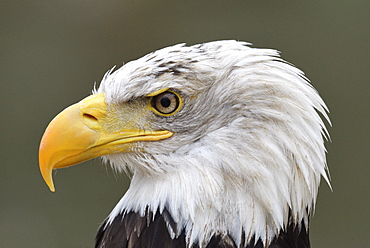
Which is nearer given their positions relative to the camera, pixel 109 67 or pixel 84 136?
pixel 84 136

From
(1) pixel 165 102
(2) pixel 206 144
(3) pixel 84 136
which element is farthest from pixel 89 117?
(2) pixel 206 144

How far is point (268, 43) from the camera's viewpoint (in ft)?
17.6

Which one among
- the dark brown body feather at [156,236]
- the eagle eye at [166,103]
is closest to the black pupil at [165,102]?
the eagle eye at [166,103]

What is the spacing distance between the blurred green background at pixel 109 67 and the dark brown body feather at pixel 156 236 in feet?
9.90

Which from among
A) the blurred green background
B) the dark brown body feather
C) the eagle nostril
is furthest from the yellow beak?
the blurred green background

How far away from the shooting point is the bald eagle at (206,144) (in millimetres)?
1937

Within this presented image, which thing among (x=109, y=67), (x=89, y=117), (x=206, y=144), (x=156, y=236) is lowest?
(x=109, y=67)

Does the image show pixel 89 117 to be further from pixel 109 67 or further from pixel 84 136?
pixel 109 67

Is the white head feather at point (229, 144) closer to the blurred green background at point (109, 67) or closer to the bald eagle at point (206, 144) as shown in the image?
the bald eagle at point (206, 144)

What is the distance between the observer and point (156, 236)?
1990 millimetres

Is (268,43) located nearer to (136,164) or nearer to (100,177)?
(100,177)

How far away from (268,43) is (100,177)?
2035 mm

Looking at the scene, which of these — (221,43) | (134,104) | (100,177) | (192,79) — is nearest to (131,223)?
(134,104)

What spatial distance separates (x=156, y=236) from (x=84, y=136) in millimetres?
422
